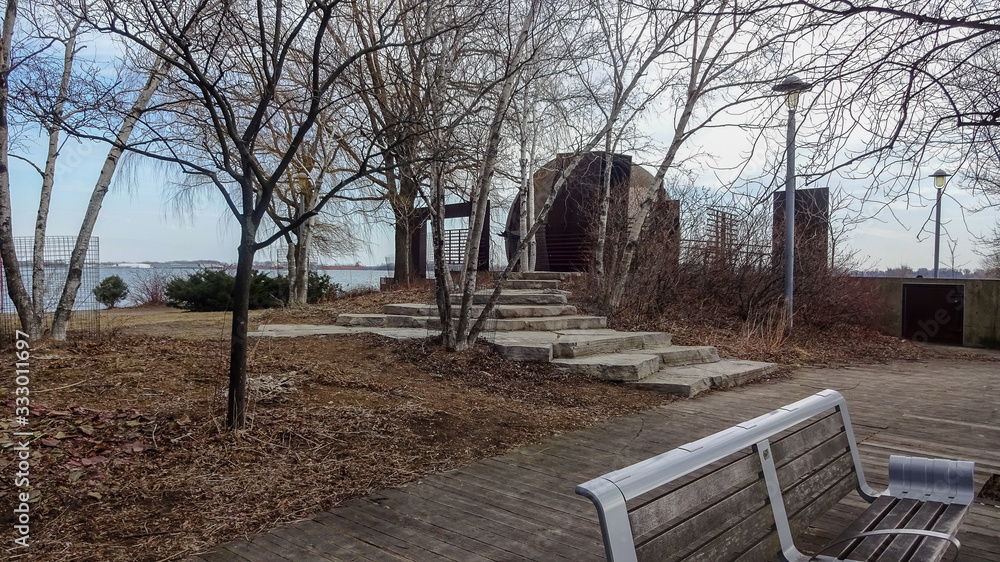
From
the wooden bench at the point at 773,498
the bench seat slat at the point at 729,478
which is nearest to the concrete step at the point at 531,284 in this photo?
the wooden bench at the point at 773,498

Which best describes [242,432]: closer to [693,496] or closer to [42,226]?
[693,496]

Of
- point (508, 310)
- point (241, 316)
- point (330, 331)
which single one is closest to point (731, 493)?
point (241, 316)

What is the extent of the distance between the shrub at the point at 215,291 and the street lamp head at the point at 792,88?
636 inches

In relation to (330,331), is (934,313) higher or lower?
higher

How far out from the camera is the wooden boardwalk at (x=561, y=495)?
3.13 meters

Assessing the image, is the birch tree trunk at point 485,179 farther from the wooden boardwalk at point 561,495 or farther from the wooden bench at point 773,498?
the wooden bench at point 773,498

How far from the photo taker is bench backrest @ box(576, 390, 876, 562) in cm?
178

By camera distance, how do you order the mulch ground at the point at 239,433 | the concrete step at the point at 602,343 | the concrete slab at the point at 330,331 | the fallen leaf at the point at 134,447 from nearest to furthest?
1. the mulch ground at the point at 239,433
2. the fallen leaf at the point at 134,447
3. the concrete step at the point at 602,343
4. the concrete slab at the point at 330,331

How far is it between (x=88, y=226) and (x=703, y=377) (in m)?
7.99

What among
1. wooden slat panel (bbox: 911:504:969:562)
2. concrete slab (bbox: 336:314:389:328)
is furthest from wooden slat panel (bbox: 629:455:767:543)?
concrete slab (bbox: 336:314:389:328)

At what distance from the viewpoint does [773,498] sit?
2.41 metres

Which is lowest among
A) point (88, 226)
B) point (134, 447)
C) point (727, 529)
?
point (134, 447)

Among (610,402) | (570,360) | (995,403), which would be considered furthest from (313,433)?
(995,403)

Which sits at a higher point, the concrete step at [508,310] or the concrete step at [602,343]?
the concrete step at [508,310]
